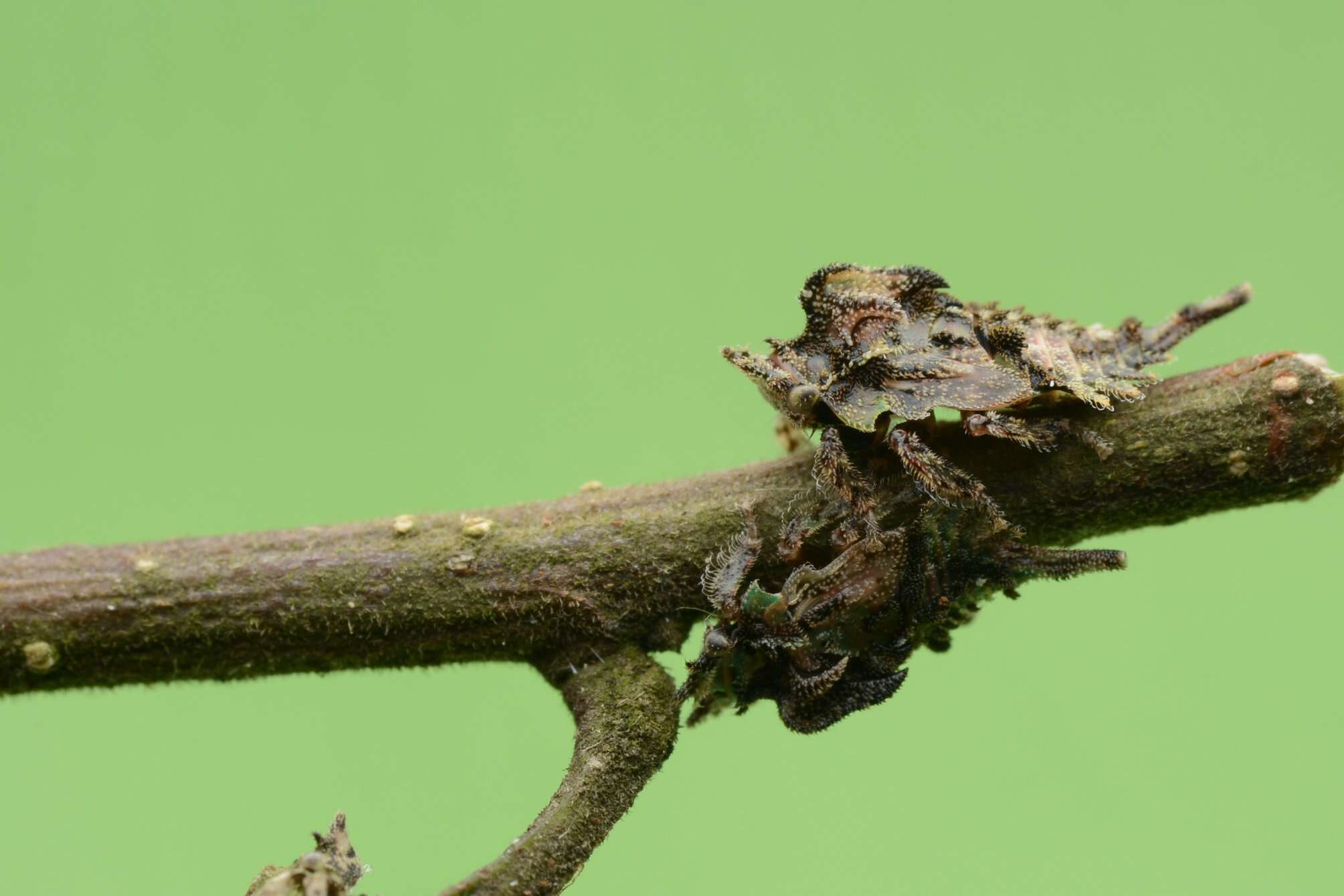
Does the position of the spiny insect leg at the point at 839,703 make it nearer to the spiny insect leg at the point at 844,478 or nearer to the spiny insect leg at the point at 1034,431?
the spiny insect leg at the point at 844,478

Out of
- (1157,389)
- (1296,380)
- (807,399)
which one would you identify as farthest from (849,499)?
(1296,380)

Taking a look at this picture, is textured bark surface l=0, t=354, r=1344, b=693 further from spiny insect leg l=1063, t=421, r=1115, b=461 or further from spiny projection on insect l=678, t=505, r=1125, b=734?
spiny projection on insect l=678, t=505, r=1125, b=734

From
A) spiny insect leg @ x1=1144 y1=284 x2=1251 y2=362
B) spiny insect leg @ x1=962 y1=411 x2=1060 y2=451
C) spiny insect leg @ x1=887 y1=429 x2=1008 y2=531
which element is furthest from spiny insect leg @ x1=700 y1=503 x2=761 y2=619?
spiny insect leg @ x1=1144 y1=284 x2=1251 y2=362

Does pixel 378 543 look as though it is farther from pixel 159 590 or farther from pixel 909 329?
pixel 909 329

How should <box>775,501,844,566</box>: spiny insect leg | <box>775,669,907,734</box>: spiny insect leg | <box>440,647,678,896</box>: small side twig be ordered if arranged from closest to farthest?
<box>440,647,678,896</box>: small side twig, <box>775,669,907,734</box>: spiny insect leg, <box>775,501,844,566</box>: spiny insect leg

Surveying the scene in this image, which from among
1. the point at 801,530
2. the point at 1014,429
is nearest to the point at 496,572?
the point at 801,530

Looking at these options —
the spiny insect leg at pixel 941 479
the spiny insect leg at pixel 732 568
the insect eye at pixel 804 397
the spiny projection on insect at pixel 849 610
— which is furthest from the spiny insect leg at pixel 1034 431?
the spiny insect leg at pixel 732 568
